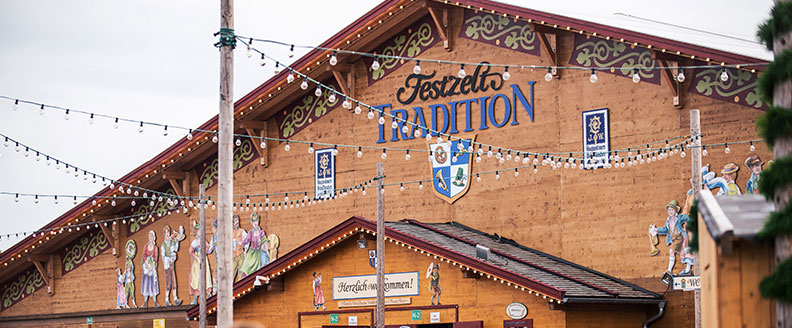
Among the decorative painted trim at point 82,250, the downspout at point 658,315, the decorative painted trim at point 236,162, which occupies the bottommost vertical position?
the downspout at point 658,315

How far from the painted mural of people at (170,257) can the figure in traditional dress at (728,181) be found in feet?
52.3

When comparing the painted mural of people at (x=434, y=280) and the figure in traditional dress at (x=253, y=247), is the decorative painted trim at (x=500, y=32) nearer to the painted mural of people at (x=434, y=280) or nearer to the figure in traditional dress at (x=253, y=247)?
the painted mural of people at (x=434, y=280)

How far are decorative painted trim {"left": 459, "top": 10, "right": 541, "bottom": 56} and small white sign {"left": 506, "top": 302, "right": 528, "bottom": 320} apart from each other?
6.25 meters

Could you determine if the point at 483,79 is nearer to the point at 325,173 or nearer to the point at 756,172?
the point at 325,173

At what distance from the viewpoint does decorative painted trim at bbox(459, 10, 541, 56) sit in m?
24.2

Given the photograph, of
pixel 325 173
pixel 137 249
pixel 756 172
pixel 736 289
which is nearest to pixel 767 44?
pixel 736 289

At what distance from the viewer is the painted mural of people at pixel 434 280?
22234mm

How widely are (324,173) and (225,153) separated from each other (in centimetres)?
1377

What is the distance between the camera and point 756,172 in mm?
20250

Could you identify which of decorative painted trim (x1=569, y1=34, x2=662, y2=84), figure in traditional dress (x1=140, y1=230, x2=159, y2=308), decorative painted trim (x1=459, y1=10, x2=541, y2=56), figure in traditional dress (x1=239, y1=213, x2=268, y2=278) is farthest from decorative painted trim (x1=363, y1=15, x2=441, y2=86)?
figure in traditional dress (x1=140, y1=230, x2=159, y2=308)

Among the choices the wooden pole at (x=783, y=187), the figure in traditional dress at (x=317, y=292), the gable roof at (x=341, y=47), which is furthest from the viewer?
the figure in traditional dress at (x=317, y=292)

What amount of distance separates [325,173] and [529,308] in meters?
8.81

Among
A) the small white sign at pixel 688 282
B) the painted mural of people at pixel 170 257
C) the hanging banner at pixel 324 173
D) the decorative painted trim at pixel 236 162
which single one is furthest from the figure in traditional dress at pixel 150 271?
the small white sign at pixel 688 282

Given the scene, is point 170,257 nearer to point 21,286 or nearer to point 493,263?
point 21,286
